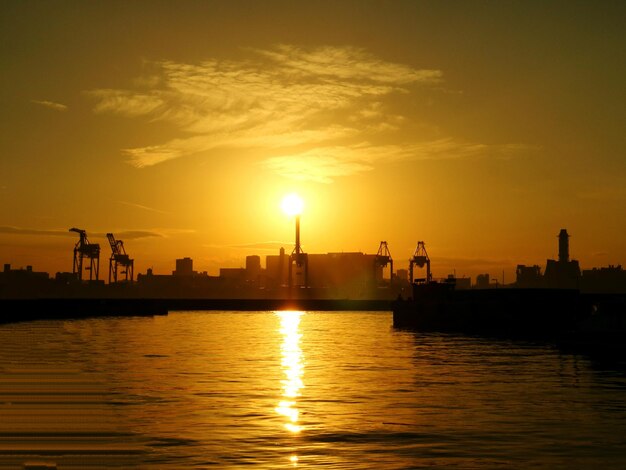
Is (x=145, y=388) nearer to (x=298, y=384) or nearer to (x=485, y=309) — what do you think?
(x=298, y=384)

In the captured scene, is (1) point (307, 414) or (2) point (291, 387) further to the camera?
(2) point (291, 387)

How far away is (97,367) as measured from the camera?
60469 mm

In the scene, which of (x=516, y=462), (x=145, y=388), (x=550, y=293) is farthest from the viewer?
(x=550, y=293)

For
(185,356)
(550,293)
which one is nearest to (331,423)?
(185,356)

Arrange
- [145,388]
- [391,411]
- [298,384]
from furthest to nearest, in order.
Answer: [298,384], [145,388], [391,411]

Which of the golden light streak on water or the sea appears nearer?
the sea

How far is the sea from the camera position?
2609cm

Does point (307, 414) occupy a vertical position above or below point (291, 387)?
above

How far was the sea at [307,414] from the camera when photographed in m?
26.1

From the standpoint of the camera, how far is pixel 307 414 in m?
36.1

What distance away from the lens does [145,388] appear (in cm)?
4662

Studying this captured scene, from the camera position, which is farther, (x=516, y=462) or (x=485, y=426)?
(x=485, y=426)

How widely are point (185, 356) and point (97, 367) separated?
15.3 m

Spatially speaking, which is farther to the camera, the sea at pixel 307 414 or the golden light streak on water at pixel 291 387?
the golden light streak on water at pixel 291 387
